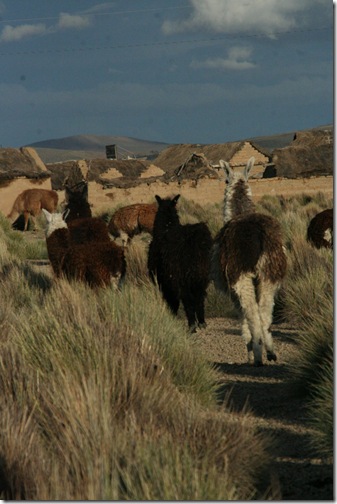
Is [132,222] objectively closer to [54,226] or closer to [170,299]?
[54,226]

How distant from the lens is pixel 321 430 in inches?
230

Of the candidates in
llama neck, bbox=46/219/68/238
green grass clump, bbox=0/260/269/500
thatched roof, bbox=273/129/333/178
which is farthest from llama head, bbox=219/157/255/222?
thatched roof, bbox=273/129/333/178

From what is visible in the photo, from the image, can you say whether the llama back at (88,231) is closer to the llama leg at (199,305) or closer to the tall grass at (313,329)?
the tall grass at (313,329)

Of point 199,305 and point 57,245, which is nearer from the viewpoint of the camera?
point 199,305

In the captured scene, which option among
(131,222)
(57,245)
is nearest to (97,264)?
(57,245)

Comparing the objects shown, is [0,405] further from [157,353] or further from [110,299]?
[110,299]

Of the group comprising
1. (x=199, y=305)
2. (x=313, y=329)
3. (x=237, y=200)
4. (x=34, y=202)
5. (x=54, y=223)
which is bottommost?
(x=34, y=202)

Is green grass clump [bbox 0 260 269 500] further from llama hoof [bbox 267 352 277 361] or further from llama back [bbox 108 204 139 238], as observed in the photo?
llama back [bbox 108 204 139 238]

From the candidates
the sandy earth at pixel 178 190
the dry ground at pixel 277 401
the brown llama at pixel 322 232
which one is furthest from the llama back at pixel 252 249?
the sandy earth at pixel 178 190

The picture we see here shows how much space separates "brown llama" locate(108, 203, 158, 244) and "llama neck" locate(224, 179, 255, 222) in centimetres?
972

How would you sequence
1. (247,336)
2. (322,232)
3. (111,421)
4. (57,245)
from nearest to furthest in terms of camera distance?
1. (111,421)
2. (247,336)
3. (57,245)
4. (322,232)

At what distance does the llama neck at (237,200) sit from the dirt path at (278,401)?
1395 millimetres

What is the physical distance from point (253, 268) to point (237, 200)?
1463 millimetres

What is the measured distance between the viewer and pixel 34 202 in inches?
1131
